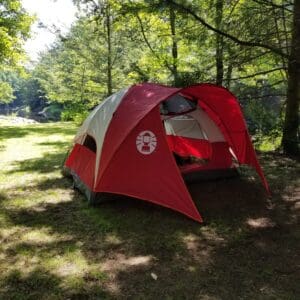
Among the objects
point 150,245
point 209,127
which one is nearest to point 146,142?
point 150,245

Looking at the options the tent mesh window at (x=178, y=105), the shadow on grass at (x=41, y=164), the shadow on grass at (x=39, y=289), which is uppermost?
the tent mesh window at (x=178, y=105)

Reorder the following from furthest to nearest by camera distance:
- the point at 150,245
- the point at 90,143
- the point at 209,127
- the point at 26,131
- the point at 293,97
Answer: the point at 26,131, the point at 293,97, the point at 209,127, the point at 90,143, the point at 150,245

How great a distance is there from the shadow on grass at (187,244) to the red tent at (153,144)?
30 cm

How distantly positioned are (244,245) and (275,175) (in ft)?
9.21

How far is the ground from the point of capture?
2.98m

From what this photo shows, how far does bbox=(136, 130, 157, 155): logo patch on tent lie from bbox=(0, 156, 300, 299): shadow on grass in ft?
2.49

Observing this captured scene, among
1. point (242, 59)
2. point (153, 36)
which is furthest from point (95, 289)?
point (153, 36)

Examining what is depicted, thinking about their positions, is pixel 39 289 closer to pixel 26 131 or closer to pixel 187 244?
pixel 187 244

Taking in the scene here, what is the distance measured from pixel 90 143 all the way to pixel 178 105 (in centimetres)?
152

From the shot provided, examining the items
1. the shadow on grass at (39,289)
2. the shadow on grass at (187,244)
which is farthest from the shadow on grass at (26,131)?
the shadow on grass at (39,289)

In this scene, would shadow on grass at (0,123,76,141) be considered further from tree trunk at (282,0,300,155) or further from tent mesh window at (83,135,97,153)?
tree trunk at (282,0,300,155)

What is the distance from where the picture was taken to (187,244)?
3.77 m

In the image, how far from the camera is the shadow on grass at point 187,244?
2.99m

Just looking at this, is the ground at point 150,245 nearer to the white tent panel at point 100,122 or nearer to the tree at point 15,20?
the white tent panel at point 100,122
